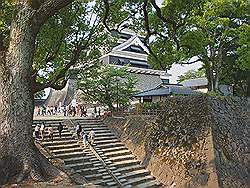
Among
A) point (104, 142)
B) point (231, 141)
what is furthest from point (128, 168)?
point (231, 141)

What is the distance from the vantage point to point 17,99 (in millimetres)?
8648

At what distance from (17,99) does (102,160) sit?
255 inches

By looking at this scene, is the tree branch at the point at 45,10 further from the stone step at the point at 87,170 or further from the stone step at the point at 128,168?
the stone step at the point at 128,168

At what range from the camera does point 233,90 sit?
29.8m

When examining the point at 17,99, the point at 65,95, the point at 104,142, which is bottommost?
the point at 104,142

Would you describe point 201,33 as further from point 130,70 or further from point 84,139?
point 130,70

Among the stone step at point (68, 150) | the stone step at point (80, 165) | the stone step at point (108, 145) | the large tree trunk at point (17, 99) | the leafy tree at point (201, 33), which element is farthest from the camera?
the leafy tree at point (201, 33)

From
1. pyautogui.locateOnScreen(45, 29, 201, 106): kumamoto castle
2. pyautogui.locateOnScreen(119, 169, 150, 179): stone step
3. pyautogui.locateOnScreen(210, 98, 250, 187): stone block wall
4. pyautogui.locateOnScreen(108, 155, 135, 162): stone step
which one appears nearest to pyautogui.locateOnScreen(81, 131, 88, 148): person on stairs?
pyautogui.locateOnScreen(108, 155, 135, 162): stone step

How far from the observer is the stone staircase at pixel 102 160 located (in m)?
12.9

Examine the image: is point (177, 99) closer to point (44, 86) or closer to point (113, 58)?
point (44, 86)

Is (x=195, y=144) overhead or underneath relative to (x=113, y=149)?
overhead

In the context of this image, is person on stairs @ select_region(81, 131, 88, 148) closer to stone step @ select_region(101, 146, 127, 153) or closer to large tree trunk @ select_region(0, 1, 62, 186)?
stone step @ select_region(101, 146, 127, 153)

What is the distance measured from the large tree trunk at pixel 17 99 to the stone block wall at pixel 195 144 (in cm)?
655

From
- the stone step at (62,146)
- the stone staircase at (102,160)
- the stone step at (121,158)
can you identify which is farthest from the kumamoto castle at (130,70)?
the stone step at (62,146)
